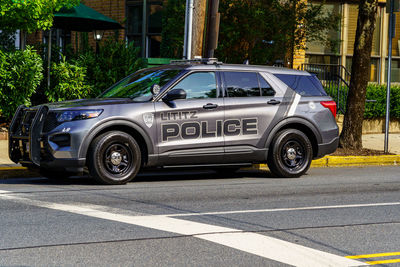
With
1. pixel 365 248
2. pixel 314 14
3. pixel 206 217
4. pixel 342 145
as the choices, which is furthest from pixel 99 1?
pixel 365 248

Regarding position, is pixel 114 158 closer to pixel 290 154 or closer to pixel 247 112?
pixel 247 112

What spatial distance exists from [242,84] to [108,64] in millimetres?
6322

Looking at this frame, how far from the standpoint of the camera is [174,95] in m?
10.4

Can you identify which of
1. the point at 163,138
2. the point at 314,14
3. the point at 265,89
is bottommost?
the point at 163,138

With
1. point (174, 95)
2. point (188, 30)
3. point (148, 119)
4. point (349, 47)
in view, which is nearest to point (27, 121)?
point (148, 119)

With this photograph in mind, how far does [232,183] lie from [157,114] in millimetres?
1640

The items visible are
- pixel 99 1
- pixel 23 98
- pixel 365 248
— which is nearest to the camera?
pixel 365 248

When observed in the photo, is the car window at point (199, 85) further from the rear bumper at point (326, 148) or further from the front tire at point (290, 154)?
the rear bumper at point (326, 148)

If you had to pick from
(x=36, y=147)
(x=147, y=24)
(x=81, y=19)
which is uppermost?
(x=147, y=24)

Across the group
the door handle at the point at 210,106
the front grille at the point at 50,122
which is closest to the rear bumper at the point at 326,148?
the door handle at the point at 210,106

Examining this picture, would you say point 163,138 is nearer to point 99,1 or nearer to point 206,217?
point 206,217

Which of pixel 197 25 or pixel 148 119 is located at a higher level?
pixel 197 25

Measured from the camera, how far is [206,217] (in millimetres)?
7680

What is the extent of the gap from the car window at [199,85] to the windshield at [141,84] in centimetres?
21
